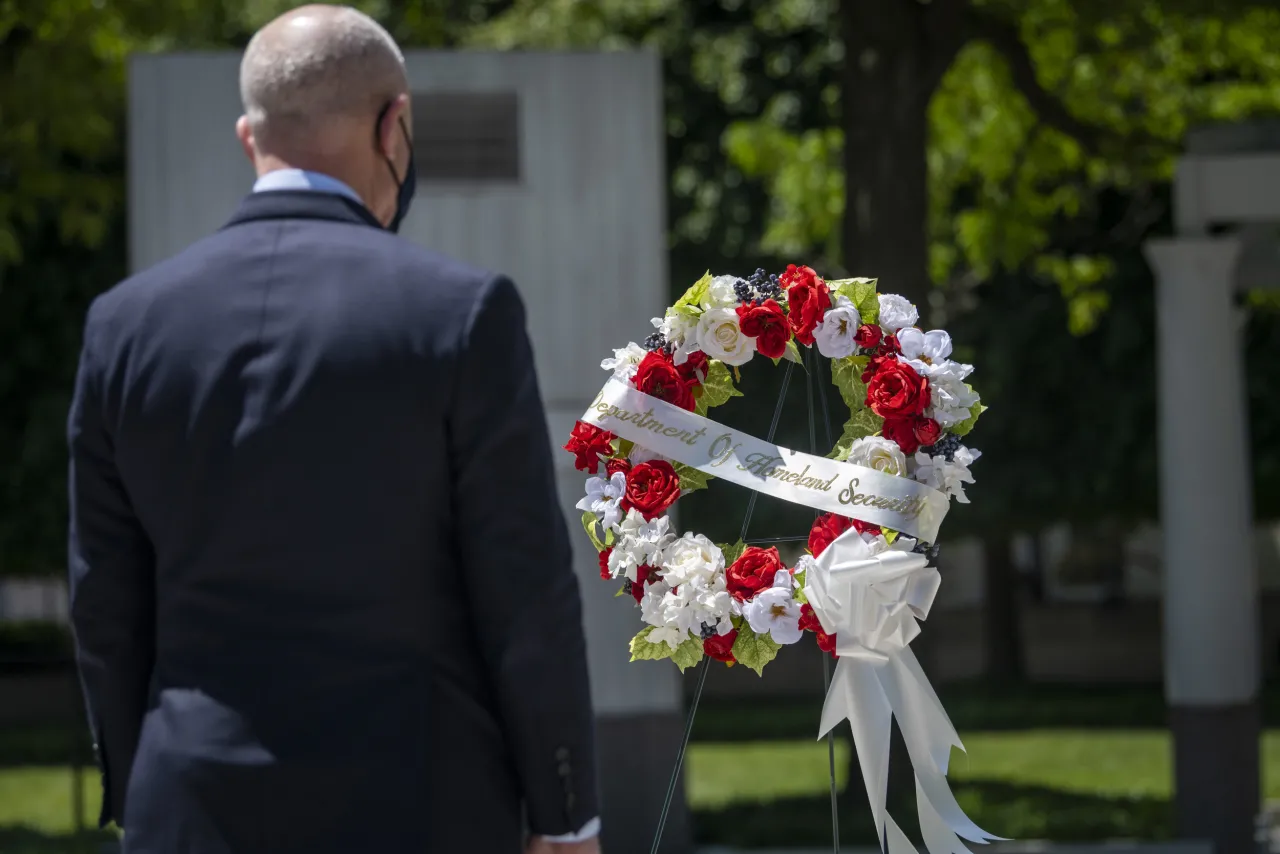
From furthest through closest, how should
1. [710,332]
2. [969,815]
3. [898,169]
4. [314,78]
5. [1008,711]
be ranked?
[1008,711]
[969,815]
[898,169]
[710,332]
[314,78]

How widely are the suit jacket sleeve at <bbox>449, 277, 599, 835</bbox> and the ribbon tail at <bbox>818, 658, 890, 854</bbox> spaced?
156cm

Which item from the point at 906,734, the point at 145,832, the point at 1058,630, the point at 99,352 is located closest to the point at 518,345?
the point at 99,352

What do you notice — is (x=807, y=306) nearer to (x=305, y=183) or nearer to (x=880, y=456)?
(x=880, y=456)

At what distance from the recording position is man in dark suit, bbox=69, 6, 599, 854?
2.23 metres

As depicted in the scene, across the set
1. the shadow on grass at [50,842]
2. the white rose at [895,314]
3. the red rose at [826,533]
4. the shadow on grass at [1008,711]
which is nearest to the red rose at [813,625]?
the red rose at [826,533]

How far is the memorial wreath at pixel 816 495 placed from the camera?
146 inches

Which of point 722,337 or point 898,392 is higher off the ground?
point 722,337

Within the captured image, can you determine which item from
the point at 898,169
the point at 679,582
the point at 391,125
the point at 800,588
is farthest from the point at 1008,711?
the point at 391,125

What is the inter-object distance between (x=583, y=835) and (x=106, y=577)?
2.36 feet

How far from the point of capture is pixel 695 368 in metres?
3.88

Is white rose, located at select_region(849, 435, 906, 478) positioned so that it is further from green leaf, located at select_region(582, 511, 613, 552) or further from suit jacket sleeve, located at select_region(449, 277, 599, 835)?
suit jacket sleeve, located at select_region(449, 277, 599, 835)

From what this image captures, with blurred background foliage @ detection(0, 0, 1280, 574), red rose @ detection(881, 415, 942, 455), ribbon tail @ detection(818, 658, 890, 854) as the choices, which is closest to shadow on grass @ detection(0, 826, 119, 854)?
blurred background foliage @ detection(0, 0, 1280, 574)

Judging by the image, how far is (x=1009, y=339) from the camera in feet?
55.5

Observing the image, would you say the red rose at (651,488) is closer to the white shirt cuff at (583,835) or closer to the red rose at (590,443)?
the red rose at (590,443)
